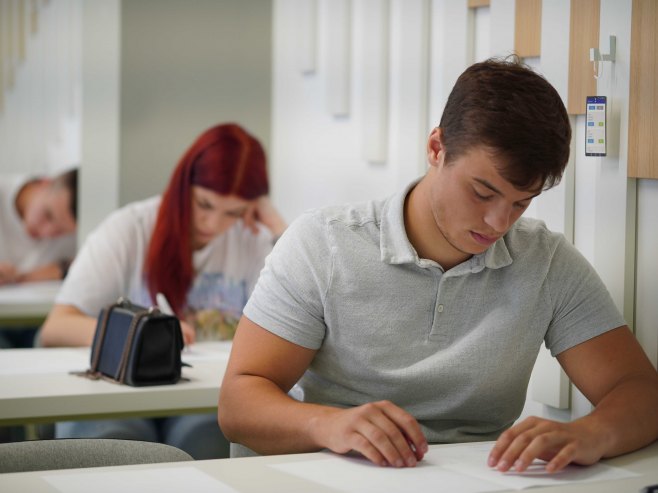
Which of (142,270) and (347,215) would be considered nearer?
(347,215)

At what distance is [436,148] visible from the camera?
Result: 70.4 inches

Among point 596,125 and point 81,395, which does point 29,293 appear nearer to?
point 81,395

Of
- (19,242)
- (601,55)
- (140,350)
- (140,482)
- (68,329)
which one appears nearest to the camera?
(140,482)

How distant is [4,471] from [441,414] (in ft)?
2.53

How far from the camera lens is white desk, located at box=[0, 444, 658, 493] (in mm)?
1427

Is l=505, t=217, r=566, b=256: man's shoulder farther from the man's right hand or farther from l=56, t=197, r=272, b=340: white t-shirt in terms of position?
l=56, t=197, r=272, b=340: white t-shirt

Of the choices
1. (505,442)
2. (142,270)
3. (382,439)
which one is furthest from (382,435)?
(142,270)

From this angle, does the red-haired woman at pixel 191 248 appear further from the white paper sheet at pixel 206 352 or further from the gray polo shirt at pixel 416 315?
the gray polo shirt at pixel 416 315

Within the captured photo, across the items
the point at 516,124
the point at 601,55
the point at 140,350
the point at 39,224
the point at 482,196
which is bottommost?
the point at 140,350

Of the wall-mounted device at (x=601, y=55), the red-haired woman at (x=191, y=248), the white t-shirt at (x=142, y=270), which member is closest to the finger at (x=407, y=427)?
the wall-mounted device at (x=601, y=55)

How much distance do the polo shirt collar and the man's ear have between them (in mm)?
125

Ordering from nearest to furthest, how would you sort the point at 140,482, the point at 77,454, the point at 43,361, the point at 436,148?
the point at 140,482 < the point at 77,454 < the point at 436,148 < the point at 43,361

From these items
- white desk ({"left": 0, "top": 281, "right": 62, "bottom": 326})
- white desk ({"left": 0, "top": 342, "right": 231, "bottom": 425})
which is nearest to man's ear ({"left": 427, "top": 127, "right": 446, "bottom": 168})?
white desk ({"left": 0, "top": 342, "right": 231, "bottom": 425})

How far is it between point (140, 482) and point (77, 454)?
26 cm
